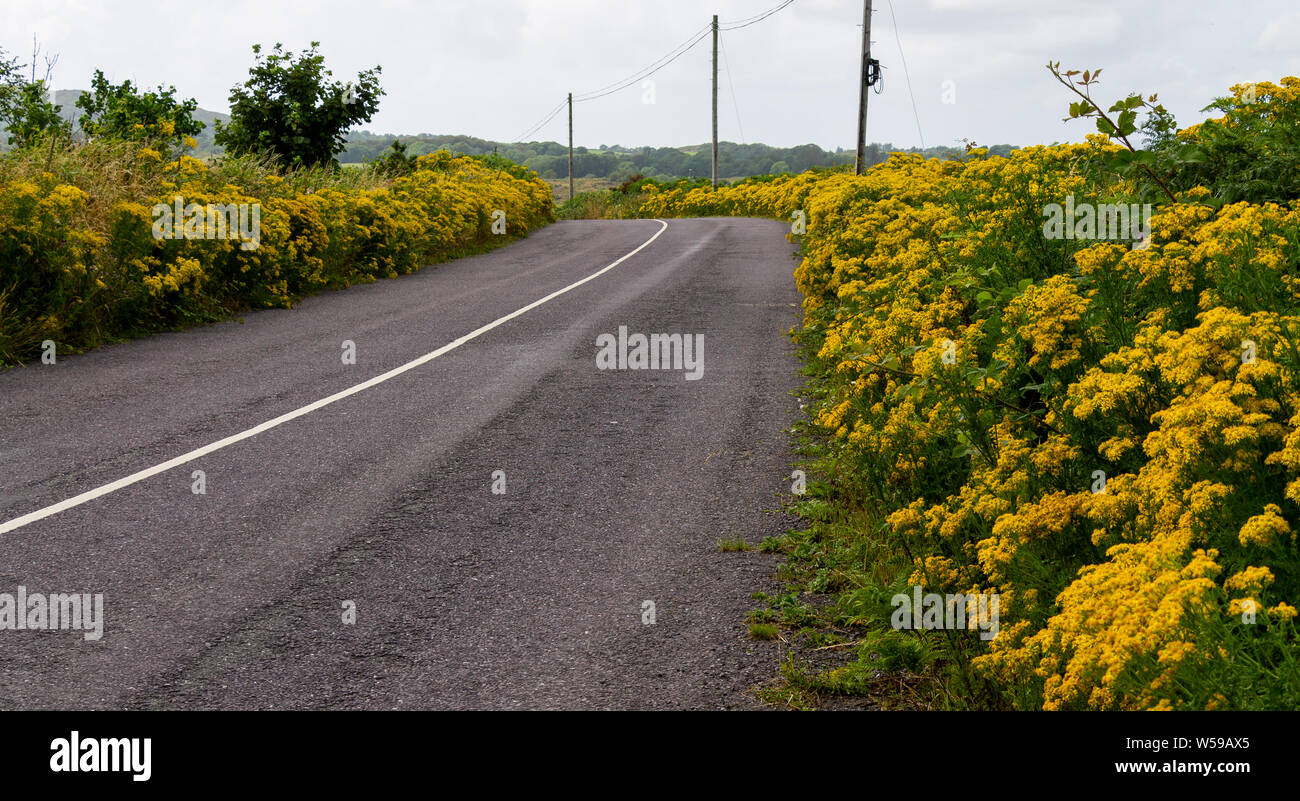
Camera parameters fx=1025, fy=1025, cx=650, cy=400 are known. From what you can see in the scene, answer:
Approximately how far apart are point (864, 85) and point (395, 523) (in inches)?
1163

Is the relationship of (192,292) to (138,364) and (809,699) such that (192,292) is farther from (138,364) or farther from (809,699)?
(809,699)

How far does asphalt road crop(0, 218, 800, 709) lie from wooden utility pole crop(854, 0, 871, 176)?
2233 cm

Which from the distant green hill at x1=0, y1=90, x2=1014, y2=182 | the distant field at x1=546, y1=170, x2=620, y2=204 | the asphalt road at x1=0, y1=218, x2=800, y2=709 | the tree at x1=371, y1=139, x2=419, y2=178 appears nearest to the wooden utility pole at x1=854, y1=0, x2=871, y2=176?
the tree at x1=371, y1=139, x2=419, y2=178

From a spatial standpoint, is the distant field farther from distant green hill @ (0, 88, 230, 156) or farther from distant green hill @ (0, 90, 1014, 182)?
distant green hill @ (0, 88, 230, 156)

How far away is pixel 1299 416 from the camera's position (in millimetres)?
3248

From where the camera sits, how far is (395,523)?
6.11m

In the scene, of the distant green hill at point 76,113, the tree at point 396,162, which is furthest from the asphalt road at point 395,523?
the tree at point 396,162

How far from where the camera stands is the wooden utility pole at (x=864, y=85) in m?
31.7

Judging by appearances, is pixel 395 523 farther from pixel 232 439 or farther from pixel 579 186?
pixel 579 186
